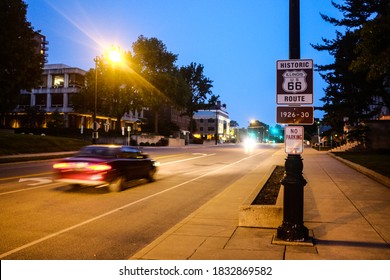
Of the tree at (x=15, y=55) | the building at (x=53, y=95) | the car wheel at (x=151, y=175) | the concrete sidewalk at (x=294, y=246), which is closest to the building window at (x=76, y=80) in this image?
the building at (x=53, y=95)

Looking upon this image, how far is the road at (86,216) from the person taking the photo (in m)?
6.21

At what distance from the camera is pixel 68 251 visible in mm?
6047

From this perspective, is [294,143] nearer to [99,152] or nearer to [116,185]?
[116,185]

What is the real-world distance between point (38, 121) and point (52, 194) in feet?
203

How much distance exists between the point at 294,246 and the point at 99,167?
7.64 m

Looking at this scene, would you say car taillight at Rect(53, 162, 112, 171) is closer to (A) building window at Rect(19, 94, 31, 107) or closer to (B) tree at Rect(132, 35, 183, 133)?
(B) tree at Rect(132, 35, 183, 133)

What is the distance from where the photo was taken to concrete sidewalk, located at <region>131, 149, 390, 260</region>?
217 inches

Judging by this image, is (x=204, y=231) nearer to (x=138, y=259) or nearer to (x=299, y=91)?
(x=138, y=259)

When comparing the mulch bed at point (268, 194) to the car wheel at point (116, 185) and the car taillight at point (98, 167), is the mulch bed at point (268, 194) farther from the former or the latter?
the car taillight at point (98, 167)

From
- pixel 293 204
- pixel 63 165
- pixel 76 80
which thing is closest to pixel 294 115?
pixel 293 204

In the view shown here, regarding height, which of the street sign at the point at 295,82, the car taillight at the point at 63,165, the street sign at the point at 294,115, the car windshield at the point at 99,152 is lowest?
the car taillight at the point at 63,165

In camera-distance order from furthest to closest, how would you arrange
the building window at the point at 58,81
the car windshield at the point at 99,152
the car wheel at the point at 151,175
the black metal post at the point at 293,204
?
1. the building window at the point at 58,81
2. the car wheel at the point at 151,175
3. the car windshield at the point at 99,152
4. the black metal post at the point at 293,204

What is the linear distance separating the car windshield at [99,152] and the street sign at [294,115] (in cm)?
759
